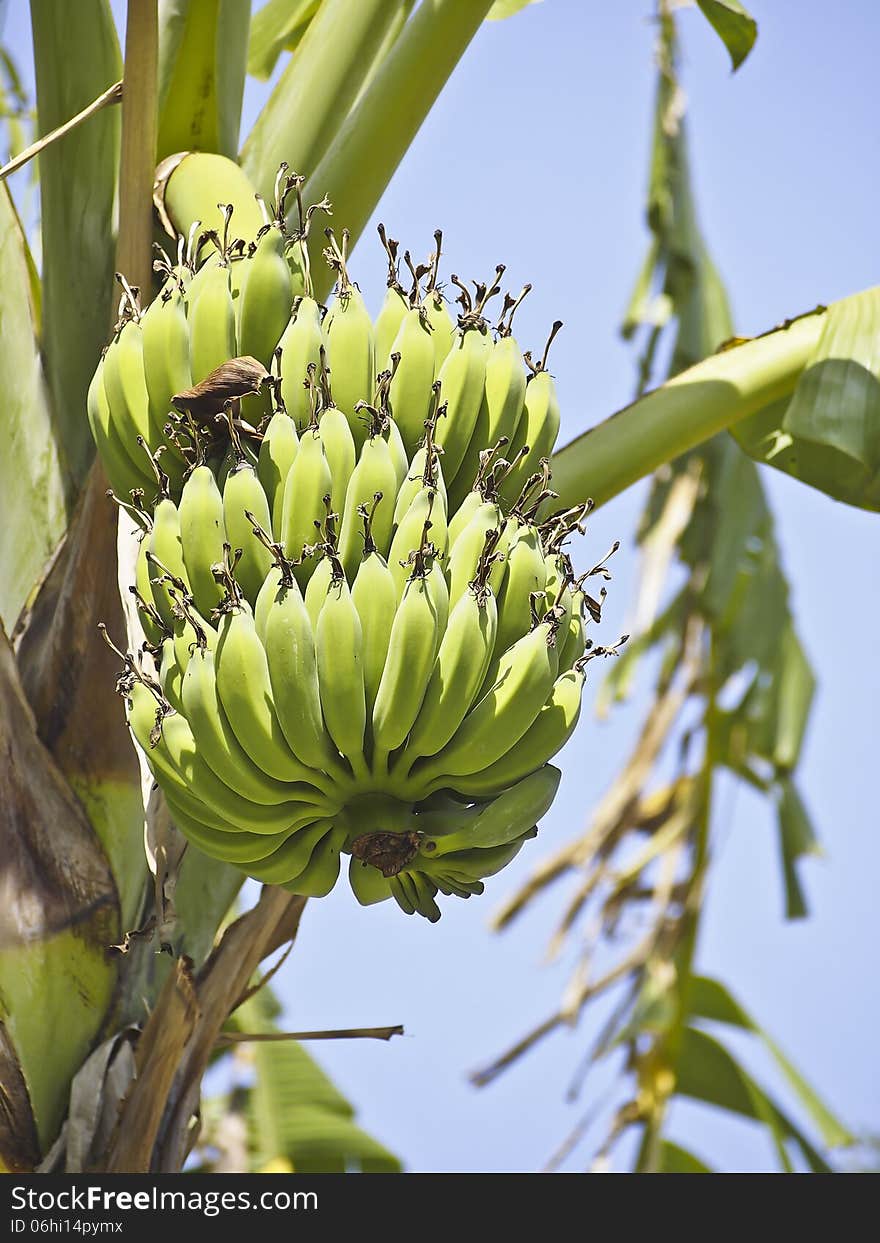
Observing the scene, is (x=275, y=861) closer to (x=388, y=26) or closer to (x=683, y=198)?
(x=388, y=26)

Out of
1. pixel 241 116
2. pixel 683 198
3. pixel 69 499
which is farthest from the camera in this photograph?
pixel 683 198

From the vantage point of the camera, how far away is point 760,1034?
3207 millimetres

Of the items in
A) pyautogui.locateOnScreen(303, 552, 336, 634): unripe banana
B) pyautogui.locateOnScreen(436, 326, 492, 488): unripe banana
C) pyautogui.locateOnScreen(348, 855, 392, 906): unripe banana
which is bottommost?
pyautogui.locateOnScreen(348, 855, 392, 906): unripe banana

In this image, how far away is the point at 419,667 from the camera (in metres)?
0.95

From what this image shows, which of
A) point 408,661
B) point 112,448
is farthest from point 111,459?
point 408,661

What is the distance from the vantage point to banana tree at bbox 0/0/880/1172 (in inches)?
50.9

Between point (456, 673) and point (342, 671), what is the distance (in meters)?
0.09

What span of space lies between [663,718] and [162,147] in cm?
224

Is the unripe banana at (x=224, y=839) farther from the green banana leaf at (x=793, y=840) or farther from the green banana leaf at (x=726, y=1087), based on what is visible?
the green banana leaf at (x=793, y=840)

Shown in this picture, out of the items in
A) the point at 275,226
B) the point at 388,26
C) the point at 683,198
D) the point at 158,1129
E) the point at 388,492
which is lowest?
the point at 158,1129

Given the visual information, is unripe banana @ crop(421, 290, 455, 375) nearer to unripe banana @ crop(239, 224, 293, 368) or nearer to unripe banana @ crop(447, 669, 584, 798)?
unripe banana @ crop(239, 224, 293, 368)

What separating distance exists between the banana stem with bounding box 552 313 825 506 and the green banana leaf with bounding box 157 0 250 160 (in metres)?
0.55

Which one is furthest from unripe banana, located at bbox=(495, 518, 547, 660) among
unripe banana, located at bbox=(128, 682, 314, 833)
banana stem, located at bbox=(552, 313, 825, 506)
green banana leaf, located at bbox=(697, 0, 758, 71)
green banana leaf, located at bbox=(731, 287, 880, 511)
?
green banana leaf, located at bbox=(697, 0, 758, 71)
